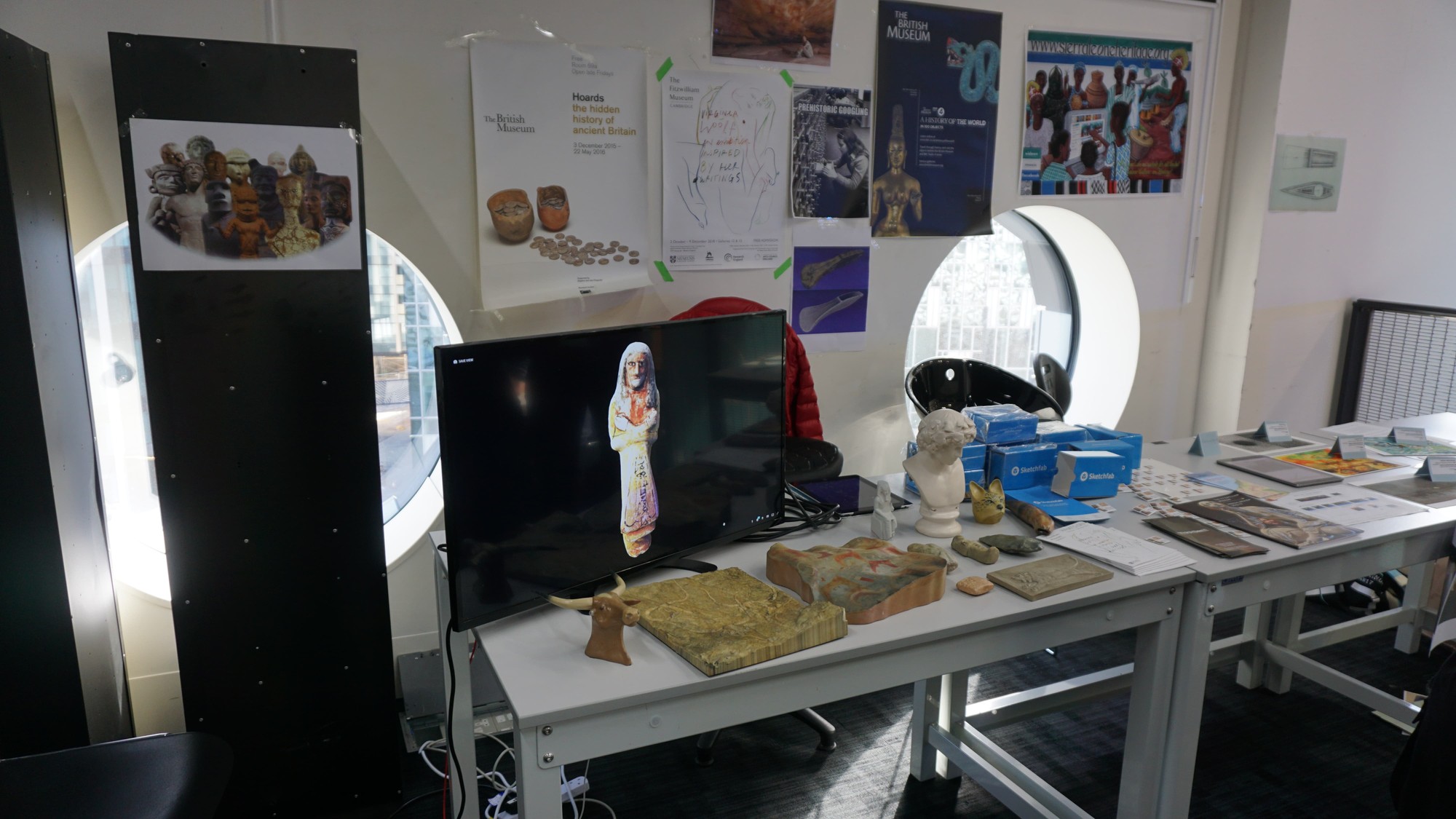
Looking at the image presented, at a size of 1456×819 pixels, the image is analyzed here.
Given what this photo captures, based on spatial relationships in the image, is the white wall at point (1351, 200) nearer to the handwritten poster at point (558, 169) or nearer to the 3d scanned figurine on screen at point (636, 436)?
Answer: the handwritten poster at point (558, 169)

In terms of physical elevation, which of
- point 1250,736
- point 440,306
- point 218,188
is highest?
point 218,188

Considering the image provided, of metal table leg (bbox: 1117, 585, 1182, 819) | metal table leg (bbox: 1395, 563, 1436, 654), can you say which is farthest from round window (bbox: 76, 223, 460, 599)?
metal table leg (bbox: 1395, 563, 1436, 654)

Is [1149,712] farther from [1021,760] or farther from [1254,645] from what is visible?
[1254,645]

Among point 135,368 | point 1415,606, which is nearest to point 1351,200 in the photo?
point 1415,606

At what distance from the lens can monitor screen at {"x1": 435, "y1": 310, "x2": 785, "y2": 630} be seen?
4.96 feet

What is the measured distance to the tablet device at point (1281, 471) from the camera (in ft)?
8.01

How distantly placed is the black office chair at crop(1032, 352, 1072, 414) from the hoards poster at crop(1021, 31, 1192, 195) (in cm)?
66

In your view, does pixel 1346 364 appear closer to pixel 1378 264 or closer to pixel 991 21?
pixel 1378 264

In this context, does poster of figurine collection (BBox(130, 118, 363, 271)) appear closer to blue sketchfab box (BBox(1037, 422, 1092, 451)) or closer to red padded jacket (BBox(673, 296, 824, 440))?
red padded jacket (BBox(673, 296, 824, 440))

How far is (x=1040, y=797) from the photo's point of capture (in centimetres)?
220

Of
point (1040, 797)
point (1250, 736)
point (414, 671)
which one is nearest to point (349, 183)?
point (414, 671)

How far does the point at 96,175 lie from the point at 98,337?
0.55 meters

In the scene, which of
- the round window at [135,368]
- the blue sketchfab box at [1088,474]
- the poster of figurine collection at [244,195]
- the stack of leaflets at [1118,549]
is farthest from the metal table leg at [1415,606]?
the poster of figurine collection at [244,195]

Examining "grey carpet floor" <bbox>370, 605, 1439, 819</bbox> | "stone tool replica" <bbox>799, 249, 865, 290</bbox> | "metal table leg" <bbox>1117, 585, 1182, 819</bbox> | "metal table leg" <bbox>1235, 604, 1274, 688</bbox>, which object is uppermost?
"stone tool replica" <bbox>799, 249, 865, 290</bbox>
